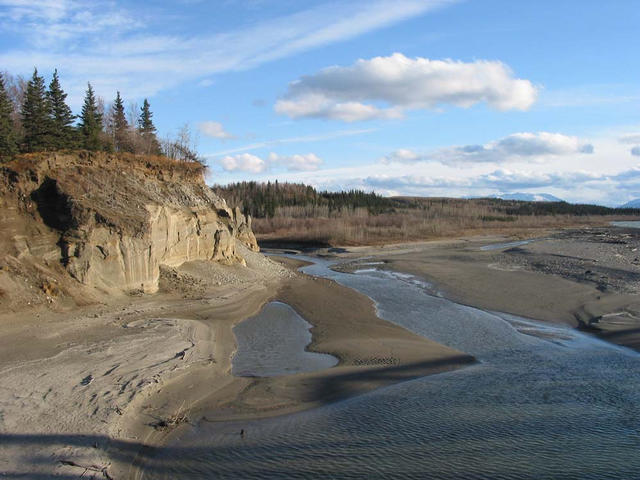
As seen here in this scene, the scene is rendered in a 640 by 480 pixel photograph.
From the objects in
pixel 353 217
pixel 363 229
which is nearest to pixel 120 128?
pixel 363 229

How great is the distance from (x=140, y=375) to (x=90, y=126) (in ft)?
70.9

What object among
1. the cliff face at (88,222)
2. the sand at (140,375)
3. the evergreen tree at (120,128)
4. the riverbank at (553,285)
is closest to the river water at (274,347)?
the sand at (140,375)

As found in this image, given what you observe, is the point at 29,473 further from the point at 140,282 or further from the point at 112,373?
the point at 140,282

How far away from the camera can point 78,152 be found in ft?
66.4

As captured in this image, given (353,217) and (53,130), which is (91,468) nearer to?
(53,130)

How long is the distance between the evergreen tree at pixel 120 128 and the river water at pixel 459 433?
92.3 ft

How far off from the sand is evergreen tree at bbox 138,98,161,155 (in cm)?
1832

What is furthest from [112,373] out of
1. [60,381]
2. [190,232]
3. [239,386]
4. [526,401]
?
[190,232]

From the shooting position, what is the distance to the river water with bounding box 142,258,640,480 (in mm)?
7582

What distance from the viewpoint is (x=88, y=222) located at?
56.6ft

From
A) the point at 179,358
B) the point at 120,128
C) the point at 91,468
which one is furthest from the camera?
the point at 120,128

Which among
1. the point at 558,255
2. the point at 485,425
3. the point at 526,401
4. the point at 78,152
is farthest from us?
the point at 558,255

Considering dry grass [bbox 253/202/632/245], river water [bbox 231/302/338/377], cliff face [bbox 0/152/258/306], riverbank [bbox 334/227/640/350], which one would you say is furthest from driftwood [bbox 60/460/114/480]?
dry grass [bbox 253/202/632/245]

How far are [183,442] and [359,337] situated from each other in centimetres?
832
